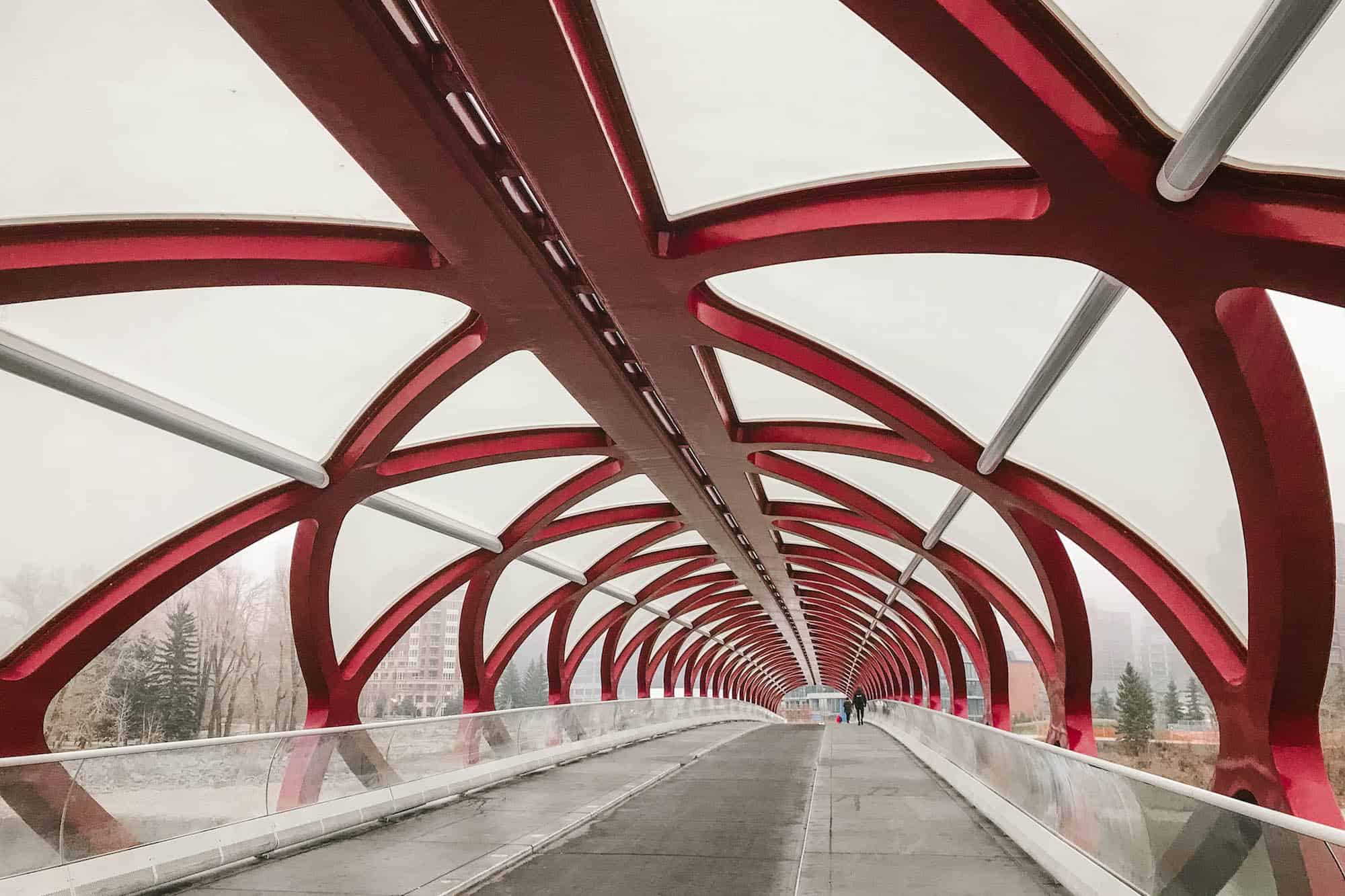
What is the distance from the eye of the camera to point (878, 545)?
25812 mm

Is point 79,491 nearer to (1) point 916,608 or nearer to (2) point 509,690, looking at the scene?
(2) point 509,690

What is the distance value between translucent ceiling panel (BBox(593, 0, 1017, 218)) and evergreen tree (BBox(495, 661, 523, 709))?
23.1 metres

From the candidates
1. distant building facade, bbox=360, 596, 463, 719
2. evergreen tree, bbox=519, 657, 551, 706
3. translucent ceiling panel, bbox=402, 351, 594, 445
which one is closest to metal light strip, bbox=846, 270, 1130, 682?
translucent ceiling panel, bbox=402, 351, 594, 445

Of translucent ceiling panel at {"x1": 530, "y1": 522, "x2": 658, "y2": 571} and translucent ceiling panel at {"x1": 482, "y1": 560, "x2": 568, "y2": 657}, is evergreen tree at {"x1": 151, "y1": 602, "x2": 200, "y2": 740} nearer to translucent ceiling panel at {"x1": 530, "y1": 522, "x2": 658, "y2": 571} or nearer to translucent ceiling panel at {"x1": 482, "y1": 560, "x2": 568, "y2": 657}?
translucent ceiling panel at {"x1": 530, "y1": 522, "x2": 658, "y2": 571}

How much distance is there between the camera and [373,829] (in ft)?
37.2

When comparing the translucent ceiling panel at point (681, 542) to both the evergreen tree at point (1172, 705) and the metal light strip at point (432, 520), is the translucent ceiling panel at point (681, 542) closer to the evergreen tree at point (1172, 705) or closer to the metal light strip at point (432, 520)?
the metal light strip at point (432, 520)

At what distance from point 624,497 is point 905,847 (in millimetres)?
13095

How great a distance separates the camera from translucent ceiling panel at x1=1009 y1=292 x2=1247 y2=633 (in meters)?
9.32

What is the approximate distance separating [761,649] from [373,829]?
209ft

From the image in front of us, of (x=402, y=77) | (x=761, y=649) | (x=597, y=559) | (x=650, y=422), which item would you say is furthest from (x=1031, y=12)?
(x=761, y=649)

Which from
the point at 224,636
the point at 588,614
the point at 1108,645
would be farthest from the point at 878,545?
the point at 224,636

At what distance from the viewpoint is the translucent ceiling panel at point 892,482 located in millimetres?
17516

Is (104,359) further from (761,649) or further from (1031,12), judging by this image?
(761,649)

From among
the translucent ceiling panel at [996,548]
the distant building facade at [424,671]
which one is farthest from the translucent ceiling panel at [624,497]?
the translucent ceiling panel at [996,548]
